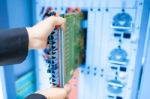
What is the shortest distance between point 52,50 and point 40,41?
4.1 inches

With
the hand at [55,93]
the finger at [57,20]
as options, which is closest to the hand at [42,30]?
the finger at [57,20]

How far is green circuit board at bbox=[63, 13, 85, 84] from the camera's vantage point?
0.71 meters

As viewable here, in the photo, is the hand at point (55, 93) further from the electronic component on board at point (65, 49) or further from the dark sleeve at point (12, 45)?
the dark sleeve at point (12, 45)

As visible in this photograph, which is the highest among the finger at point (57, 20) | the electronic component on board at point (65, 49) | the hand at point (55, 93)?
the finger at point (57, 20)

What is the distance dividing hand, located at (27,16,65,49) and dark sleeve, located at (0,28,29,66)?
0.03 m

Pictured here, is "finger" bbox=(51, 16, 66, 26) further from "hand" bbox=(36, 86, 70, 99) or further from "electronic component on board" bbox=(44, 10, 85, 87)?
"hand" bbox=(36, 86, 70, 99)

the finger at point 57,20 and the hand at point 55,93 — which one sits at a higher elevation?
the finger at point 57,20

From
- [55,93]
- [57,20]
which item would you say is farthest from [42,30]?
[55,93]

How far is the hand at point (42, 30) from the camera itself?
0.65m

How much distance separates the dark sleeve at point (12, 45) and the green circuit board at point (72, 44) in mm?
147

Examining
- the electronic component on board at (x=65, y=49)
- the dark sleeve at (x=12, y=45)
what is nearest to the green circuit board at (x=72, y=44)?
the electronic component on board at (x=65, y=49)

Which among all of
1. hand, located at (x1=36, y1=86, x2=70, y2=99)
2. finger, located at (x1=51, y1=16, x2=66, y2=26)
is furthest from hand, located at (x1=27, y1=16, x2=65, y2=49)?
hand, located at (x1=36, y1=86, x2=70, y2=99)

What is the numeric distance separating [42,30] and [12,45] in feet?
0.38

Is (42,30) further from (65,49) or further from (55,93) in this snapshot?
(55,93)
